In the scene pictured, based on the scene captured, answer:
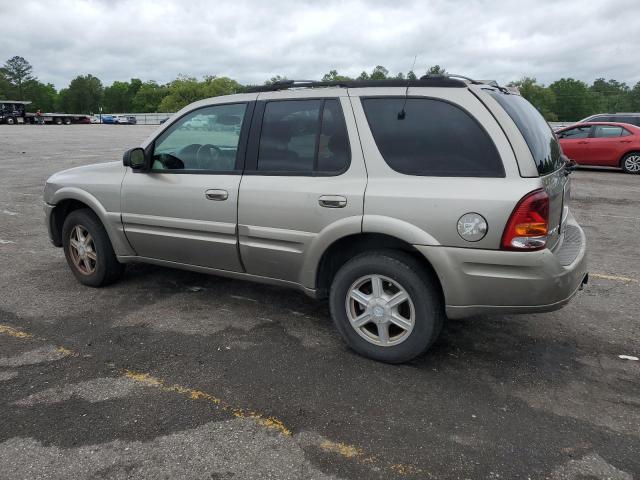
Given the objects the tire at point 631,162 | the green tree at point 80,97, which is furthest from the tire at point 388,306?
the green tree at point 80,97

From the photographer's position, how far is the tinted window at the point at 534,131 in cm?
328

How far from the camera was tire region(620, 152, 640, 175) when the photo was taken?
14689mm

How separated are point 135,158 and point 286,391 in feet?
7.82

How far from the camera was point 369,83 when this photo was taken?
3695 mm

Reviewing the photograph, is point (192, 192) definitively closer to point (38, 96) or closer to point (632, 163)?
point (632, 163)

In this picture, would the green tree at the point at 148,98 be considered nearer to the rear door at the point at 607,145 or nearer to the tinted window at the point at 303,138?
the rear door at the point at 607,145

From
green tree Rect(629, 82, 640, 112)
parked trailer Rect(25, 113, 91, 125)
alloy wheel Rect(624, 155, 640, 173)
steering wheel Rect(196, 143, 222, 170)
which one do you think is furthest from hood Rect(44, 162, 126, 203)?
green tree Rect(629, 82, 640, 112)

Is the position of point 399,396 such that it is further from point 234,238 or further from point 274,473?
point 234,238

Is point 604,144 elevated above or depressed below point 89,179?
above

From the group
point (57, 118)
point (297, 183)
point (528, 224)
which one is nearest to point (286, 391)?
point (297, 183)

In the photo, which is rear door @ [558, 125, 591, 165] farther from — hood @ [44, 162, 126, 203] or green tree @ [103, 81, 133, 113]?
green tree @ [103, 81, 133, 113]

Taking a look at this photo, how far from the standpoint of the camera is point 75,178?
Answer: 497 cm

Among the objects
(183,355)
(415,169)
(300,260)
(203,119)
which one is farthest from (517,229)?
(203,119)

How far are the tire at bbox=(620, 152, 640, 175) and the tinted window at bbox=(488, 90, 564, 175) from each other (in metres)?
12.8
